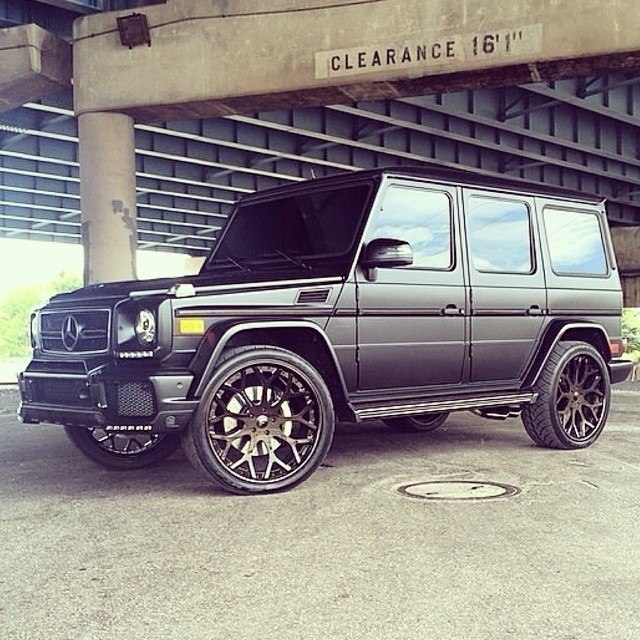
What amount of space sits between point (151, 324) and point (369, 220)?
73.8 inches

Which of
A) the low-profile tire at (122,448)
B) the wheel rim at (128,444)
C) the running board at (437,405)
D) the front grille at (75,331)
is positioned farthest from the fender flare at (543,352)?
the front grille at (75,331)

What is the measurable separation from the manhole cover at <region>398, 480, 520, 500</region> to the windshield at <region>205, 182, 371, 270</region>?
1684 millimetres

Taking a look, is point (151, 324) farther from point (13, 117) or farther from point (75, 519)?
point (13, 117)

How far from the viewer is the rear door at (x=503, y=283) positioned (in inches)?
281

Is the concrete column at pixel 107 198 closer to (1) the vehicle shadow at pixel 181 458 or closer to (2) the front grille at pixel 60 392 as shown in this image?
(1) the vehicle shadow at pixel 181 458

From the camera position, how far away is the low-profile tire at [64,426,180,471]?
22.9ft

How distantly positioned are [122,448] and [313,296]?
220 centimetres

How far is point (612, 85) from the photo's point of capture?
20.4 metres

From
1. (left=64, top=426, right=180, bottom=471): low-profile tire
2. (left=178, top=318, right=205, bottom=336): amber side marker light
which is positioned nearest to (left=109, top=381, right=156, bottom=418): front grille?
(left=178, top=318, right=205, bottom=336): amber side marker light

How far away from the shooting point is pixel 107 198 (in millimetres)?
16250

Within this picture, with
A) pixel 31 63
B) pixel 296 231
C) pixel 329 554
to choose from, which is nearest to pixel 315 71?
pixel 31 63

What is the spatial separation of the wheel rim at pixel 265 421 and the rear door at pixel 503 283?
1735 millimetres

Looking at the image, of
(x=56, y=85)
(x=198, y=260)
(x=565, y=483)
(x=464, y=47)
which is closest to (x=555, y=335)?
(x=565, y=483)

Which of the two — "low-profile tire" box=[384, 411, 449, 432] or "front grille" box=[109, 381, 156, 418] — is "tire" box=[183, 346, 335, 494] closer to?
"front grille" box=[109, 381, 156, 418]
